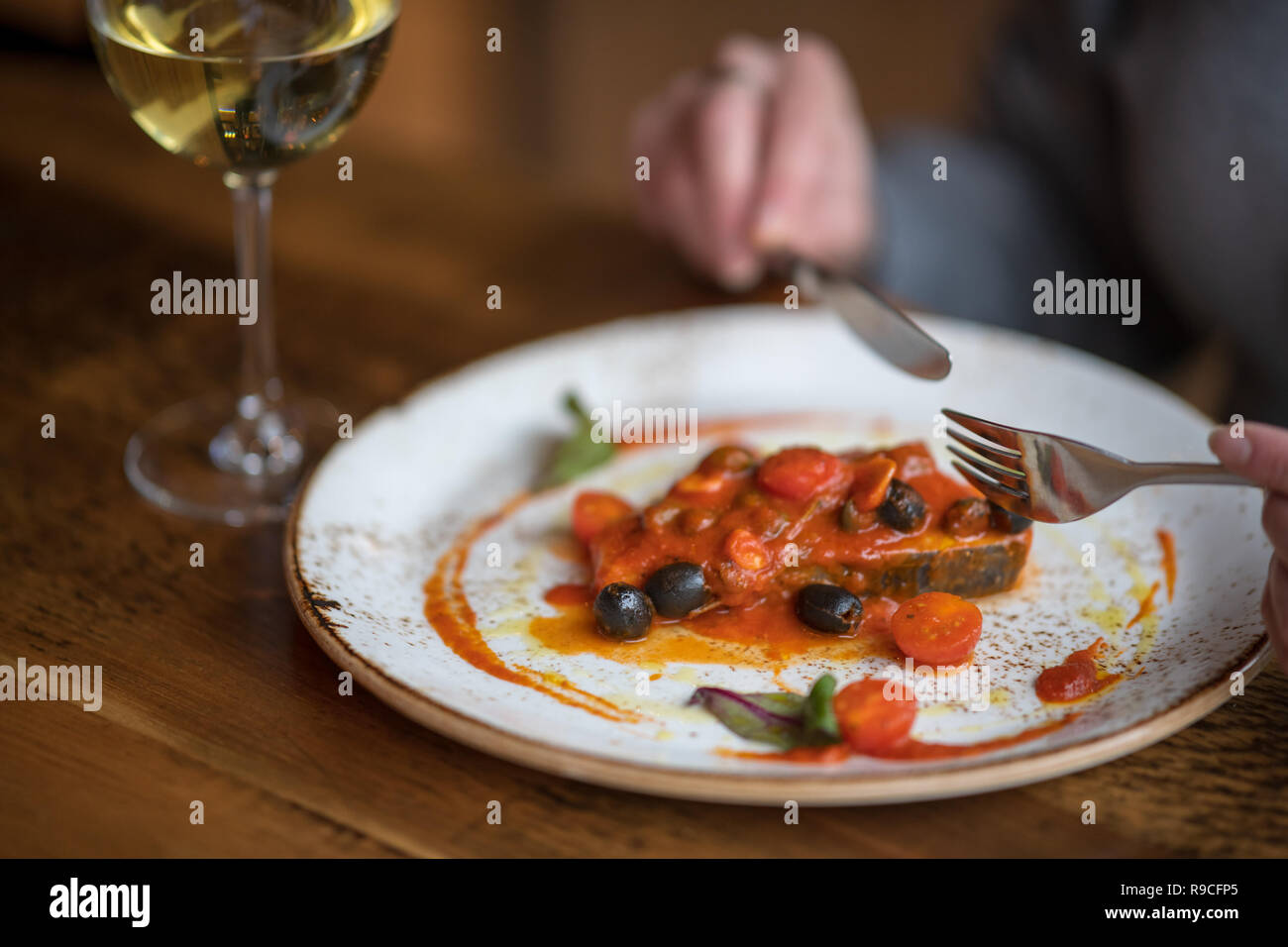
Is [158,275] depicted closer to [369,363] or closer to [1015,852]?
[369,363]

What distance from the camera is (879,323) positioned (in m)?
1.63

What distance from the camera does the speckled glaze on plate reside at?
1.01 m

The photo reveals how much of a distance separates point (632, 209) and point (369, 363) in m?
0.71

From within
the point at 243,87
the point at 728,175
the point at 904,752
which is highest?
the point at 728,175

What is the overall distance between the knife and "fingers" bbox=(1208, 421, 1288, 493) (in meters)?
0.44

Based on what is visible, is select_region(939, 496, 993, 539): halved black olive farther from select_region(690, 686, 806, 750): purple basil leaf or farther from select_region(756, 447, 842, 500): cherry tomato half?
select_region(690, 686, 806, 750): purple basil leaf

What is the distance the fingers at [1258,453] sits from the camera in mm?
1017

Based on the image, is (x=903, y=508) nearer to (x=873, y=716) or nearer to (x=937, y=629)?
(x=937, y=629)

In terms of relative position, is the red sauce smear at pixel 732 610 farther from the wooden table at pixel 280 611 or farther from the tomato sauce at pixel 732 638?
the wooden table at pixel 280 611

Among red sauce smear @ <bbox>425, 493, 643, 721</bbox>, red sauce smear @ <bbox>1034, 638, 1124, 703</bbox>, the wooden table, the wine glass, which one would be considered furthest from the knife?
the wine glass

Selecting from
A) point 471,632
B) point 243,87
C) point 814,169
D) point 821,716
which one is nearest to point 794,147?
point 814,169

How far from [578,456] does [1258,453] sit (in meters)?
0.78

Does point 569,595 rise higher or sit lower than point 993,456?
lower

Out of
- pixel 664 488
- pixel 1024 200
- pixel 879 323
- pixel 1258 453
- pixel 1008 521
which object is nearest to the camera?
pixel 1258 453
